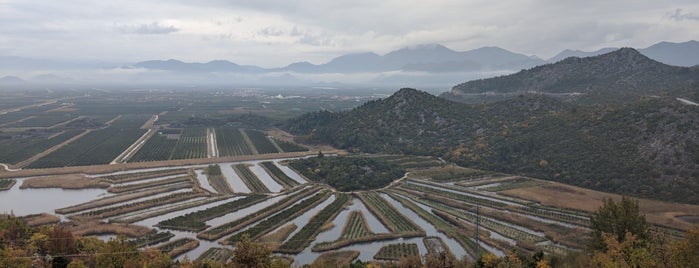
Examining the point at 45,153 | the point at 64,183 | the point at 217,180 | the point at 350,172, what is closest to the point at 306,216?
the point at 350,172

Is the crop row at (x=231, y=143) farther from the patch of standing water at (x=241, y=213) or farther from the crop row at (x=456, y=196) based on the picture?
the crop row at (x=456, y=196)

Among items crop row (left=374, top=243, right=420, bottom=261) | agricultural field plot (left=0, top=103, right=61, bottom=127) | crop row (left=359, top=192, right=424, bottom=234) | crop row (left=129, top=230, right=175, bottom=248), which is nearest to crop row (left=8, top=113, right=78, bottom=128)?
agricultural field plot (left=0, top=103, right=61, bottom=127)

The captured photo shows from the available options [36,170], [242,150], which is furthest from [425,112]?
[36,170]

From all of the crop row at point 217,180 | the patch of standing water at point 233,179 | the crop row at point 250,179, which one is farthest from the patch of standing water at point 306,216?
the crop row at point 217,180

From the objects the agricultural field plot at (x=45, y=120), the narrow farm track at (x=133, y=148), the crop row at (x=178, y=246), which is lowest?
the crop row at (x=178, y=246)

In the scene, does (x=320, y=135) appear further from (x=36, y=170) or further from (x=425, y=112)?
(x=36, y=170)

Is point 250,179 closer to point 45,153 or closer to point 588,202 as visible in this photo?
point 45,153
